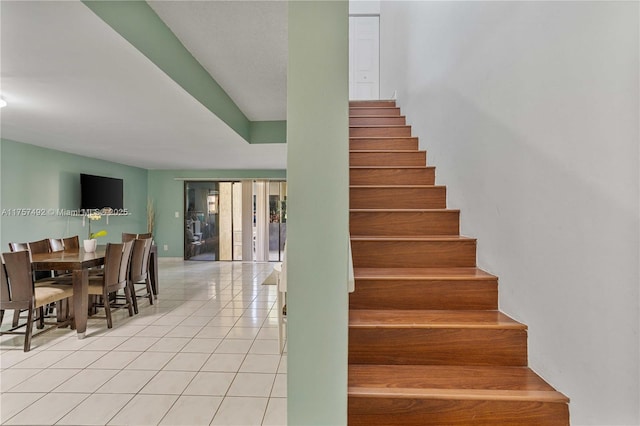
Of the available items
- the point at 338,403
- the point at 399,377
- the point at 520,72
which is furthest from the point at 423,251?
the point at 338,403

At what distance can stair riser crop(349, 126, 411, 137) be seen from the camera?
142 inches

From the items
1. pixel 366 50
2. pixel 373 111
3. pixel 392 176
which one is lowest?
pixel 392 176

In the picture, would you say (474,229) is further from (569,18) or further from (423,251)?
(569,18)

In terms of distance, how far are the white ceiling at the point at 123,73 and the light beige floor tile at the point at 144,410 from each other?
2205 millimetres

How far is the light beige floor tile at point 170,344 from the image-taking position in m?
3.10

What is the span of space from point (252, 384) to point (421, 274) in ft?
4.70

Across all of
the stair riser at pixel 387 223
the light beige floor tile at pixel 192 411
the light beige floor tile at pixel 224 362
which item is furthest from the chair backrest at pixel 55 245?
the stair riser at pixel 387 223

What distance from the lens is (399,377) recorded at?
1596 millimetres

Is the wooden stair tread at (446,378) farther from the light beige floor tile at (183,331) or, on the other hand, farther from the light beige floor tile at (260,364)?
the light beige floor tile at (183,331)

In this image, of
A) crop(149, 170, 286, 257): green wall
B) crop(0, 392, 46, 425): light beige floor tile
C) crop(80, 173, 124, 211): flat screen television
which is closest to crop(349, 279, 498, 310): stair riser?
crop(0, 392, 46, 425): light beige floor tile

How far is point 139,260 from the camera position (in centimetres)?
453

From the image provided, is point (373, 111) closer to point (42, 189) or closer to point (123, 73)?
point (123, 73)

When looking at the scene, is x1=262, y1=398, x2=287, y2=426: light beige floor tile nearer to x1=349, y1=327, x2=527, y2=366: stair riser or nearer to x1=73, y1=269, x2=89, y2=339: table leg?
x1=349, y1=327, x2=527, y2=366: stair riser

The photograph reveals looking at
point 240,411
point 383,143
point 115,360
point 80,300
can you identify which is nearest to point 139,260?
point 80,300
